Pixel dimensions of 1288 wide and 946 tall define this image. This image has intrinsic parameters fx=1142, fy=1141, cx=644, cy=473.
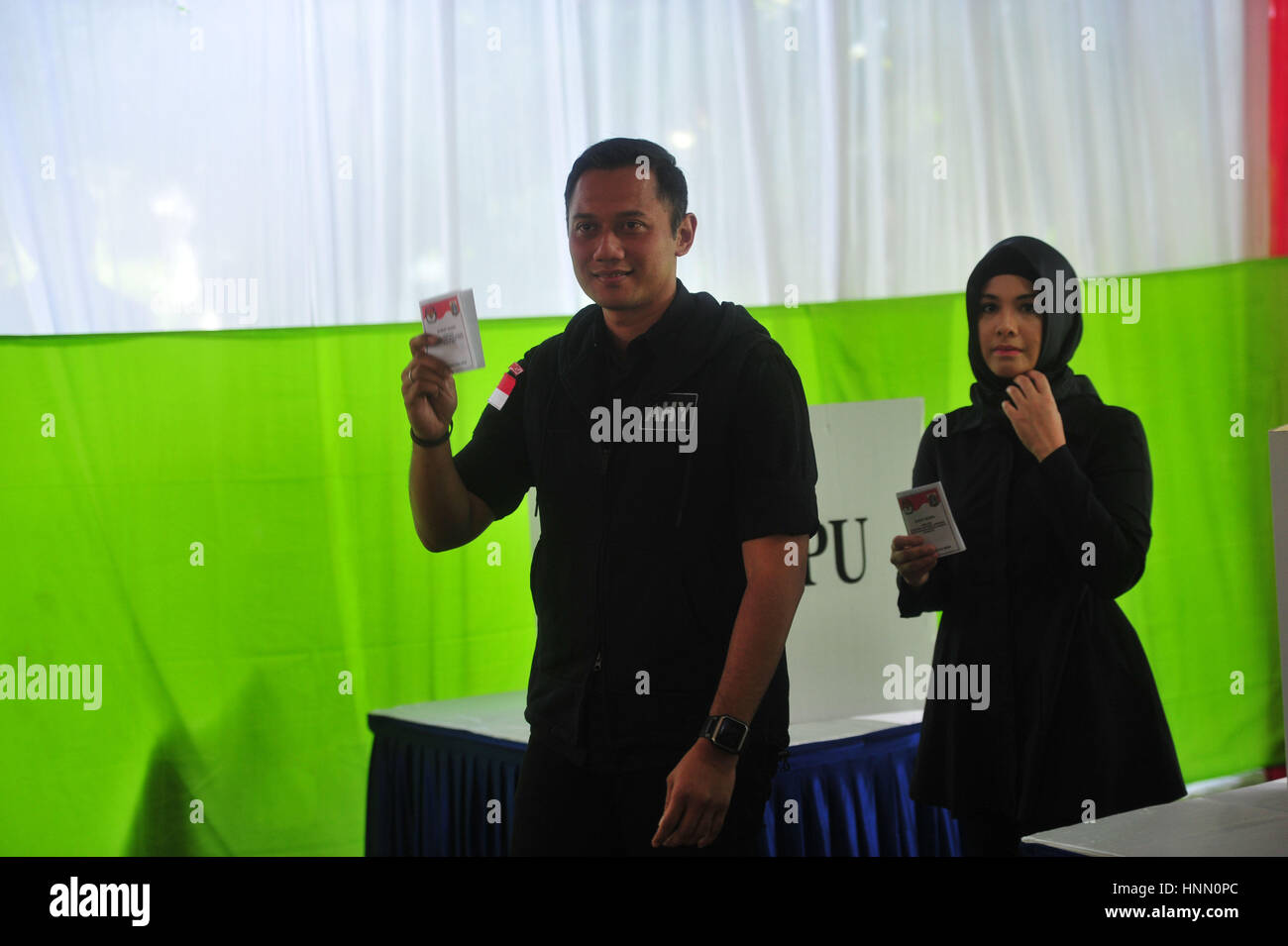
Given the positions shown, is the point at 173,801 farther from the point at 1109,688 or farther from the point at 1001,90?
→ the point at 1001,90

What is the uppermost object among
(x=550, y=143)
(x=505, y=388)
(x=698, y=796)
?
(x=550, y=143)

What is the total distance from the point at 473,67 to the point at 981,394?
160 centimetres

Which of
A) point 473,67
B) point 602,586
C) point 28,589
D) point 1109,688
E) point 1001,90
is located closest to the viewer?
point 602,586

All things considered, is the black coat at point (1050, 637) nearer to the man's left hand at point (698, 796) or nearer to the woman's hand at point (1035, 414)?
the woman's hand at point (1035, 414)

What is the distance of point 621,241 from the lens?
159 cm

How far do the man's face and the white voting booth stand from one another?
2.91ft

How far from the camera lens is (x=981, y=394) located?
6.59 ft

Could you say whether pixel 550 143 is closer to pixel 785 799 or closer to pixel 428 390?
pixel 428 390

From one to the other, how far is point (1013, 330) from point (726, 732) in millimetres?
966

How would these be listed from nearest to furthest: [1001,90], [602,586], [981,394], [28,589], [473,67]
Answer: [602,586] → [981,394] → [28,589] → [473,67] → [1001,90]

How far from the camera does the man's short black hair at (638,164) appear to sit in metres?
1.62

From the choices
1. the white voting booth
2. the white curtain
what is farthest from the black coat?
the white curtain

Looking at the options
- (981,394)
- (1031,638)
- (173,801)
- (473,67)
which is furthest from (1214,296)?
(173,801)

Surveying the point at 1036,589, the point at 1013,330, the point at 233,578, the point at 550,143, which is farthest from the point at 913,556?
the point at 233,578
